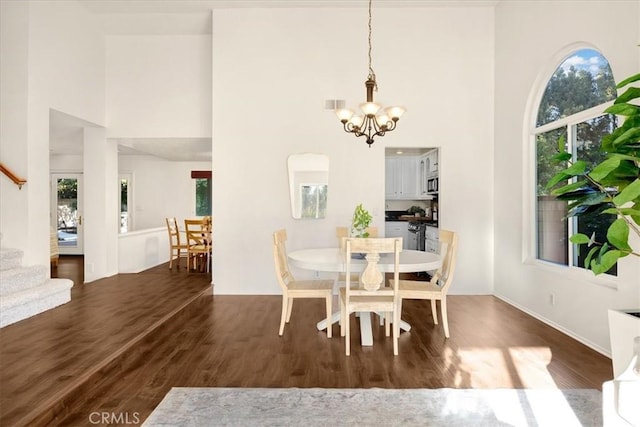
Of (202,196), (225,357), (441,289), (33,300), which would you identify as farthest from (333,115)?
(202,196)

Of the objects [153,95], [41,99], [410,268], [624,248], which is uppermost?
[153,95]

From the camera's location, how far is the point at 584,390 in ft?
8.00

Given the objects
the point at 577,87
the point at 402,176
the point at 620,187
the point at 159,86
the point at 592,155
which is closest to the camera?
the point at 620,187

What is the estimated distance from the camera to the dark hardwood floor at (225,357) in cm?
233

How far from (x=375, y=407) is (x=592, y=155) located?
9.43 ft

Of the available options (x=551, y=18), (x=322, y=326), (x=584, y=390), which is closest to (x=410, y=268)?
(x=322, y=326)

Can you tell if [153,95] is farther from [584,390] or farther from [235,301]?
[584,390]

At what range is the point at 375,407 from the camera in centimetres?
223

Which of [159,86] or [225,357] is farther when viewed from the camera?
[159,86]

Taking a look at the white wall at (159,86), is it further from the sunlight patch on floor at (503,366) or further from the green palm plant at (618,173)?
the green palm plant at (618,173)

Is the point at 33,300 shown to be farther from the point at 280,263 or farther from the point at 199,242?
the point at 199,242

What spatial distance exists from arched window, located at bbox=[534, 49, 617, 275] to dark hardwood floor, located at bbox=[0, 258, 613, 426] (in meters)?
0.90

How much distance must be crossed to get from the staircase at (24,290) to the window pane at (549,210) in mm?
5216

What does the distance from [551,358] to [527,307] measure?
1.42 metres
